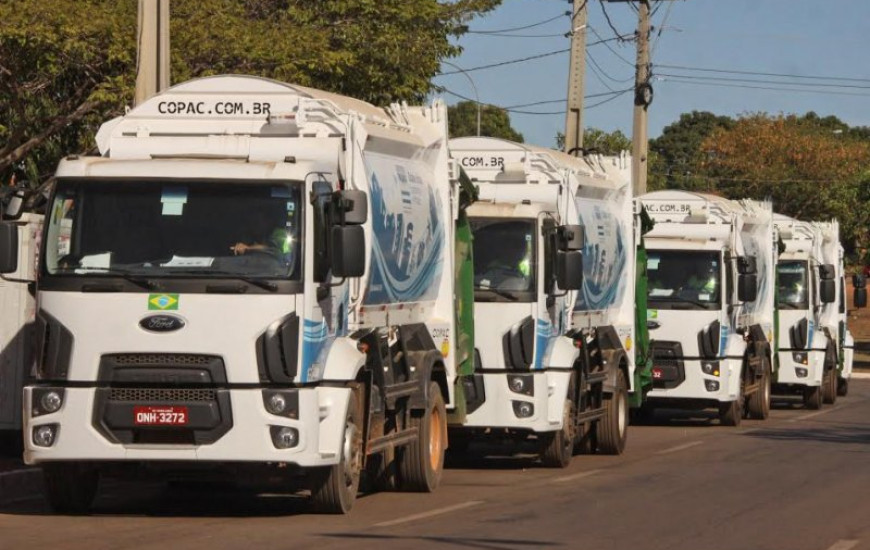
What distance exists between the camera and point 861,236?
68.1m

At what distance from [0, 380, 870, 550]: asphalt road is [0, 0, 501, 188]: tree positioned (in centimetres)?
864

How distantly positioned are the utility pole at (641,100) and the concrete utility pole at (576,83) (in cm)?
420

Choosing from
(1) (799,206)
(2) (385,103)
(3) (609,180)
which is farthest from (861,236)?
(3) (609,180)

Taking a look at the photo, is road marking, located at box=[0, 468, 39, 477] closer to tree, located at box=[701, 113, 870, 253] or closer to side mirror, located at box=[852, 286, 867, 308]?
side mirror, located at box=[852, 286, 867, 308]

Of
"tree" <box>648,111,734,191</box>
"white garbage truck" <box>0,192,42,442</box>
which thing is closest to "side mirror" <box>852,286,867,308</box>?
Answer: "white garbage truck" <box>0,192,42,442</box>

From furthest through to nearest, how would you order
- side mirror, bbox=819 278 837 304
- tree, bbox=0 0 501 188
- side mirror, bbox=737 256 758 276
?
side mirror, bbox=819 278 837 304 → side mirror, bbox=737 256 758 276 → tree, bbox=0 0 501 188

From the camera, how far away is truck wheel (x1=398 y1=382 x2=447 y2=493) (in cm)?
1609

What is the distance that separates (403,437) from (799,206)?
231 feet

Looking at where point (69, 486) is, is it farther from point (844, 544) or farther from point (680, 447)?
point (680, 447)

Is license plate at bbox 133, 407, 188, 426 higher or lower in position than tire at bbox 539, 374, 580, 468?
higher

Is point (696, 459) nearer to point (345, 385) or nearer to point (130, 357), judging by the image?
point (345, 385)

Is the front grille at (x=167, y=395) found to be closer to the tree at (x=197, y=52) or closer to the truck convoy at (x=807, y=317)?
the tree at (x=197, y=52)

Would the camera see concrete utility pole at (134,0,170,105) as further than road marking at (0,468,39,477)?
Yes

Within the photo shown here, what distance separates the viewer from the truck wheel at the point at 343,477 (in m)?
13.7
